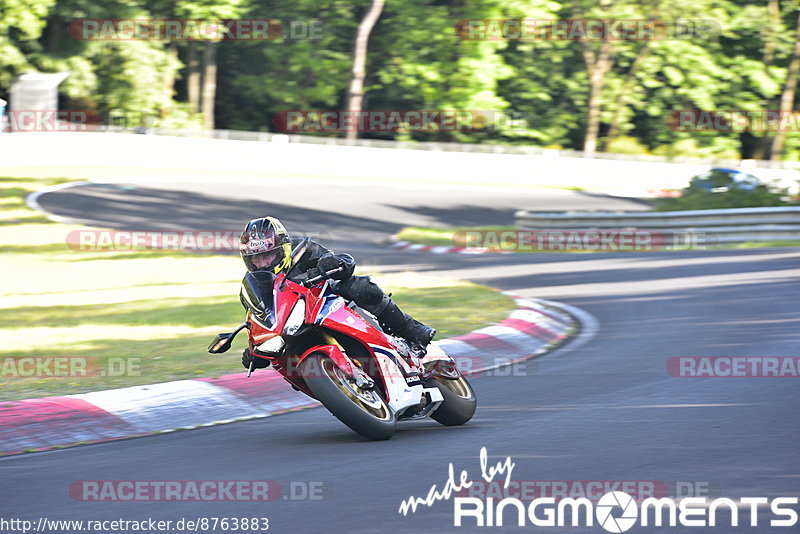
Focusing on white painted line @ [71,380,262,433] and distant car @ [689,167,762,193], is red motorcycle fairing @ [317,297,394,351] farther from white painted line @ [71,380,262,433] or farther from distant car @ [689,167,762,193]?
distant car @ [689,167,762,193]

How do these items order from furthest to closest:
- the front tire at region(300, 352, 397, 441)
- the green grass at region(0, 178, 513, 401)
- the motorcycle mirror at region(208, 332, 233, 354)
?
1. the green grass at region(0, 178, 513, 401)
2. the motorcycle mirror at region(208, 332, 233, 354)
3. the front tire at region(300, 352, 397, 441)

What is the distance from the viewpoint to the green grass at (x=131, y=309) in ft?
29.2

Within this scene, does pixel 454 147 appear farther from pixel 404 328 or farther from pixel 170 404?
pixel 404 328

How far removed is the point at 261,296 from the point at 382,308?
0.80 meters

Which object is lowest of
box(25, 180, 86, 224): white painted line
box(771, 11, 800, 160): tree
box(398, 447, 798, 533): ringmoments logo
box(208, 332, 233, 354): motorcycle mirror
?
box(25, 180, 86, 224): white painted line

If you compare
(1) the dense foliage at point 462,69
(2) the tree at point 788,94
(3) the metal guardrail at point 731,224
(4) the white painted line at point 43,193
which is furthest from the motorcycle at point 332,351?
(2) the tree at point 788,94

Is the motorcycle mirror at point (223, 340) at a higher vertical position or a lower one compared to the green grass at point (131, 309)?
higher

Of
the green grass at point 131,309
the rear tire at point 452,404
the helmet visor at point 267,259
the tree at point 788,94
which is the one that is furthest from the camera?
the tree at point 788,94

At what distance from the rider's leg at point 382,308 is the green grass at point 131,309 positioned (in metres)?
2.49

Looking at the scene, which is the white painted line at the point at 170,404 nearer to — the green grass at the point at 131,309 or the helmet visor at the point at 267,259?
the green grass at the point at 131,309

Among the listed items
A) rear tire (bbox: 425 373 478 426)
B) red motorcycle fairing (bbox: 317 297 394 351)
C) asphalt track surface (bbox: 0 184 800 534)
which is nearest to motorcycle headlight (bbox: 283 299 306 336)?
red motorcycle fairing (bbox: 317 297 394 351)

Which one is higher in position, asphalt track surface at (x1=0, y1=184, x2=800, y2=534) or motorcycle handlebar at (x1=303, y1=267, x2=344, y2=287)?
motorcycle handlebar at (x1=303, y1=267, x2=344, y2=287)

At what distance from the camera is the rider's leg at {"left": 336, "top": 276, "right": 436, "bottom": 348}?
6.29 metres

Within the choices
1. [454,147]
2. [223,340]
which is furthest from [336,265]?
[454,147]
